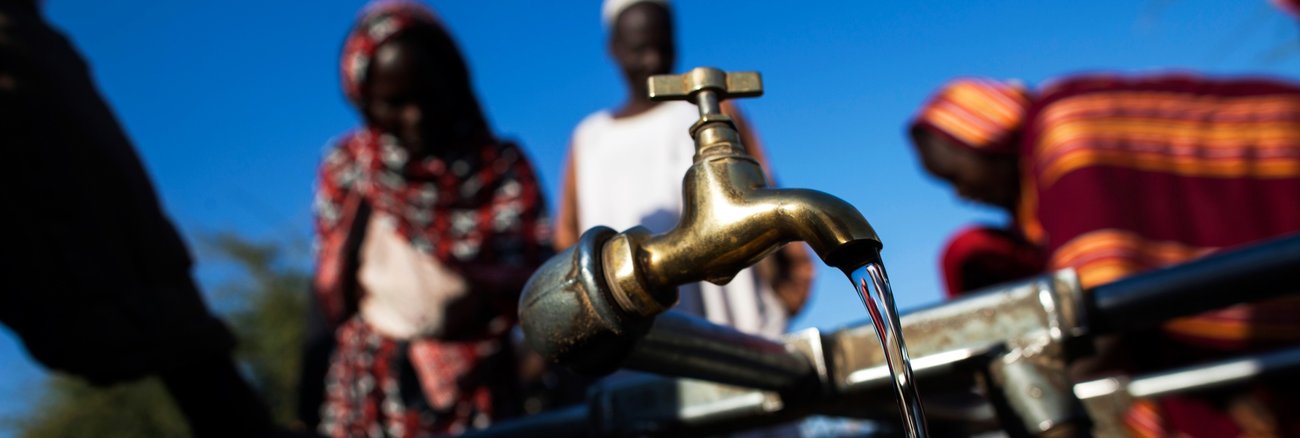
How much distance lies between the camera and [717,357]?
3.17 feet

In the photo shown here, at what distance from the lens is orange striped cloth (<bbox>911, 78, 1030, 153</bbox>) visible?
276 centimetres

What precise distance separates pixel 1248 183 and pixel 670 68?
156 cm

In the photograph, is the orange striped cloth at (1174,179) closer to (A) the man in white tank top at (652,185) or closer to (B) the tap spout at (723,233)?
(A) the man in white tank top at (652,185)

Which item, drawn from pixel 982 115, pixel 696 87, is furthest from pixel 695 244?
pixel 982 115

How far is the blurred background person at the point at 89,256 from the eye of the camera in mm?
1392

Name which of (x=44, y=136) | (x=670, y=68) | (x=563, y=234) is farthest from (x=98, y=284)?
(x=670, y=68)

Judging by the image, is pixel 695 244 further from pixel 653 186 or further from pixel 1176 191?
pixel 653 186

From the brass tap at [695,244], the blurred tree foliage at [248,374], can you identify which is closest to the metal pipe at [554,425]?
the brass tap at [695,244]

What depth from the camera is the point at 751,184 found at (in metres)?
0.74

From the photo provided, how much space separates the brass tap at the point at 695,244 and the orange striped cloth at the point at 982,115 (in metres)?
2.14

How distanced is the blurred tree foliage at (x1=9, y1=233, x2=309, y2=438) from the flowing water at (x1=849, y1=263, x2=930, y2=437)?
16628 mm

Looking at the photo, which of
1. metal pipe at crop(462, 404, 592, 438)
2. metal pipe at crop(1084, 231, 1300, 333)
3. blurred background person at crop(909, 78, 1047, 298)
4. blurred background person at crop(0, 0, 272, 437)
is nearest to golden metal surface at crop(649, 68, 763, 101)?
metal pipe at crop(1084, 231, 1300, 333)

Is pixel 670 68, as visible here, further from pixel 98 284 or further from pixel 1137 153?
pixel 98 284

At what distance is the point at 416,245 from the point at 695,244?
186 centimetres
